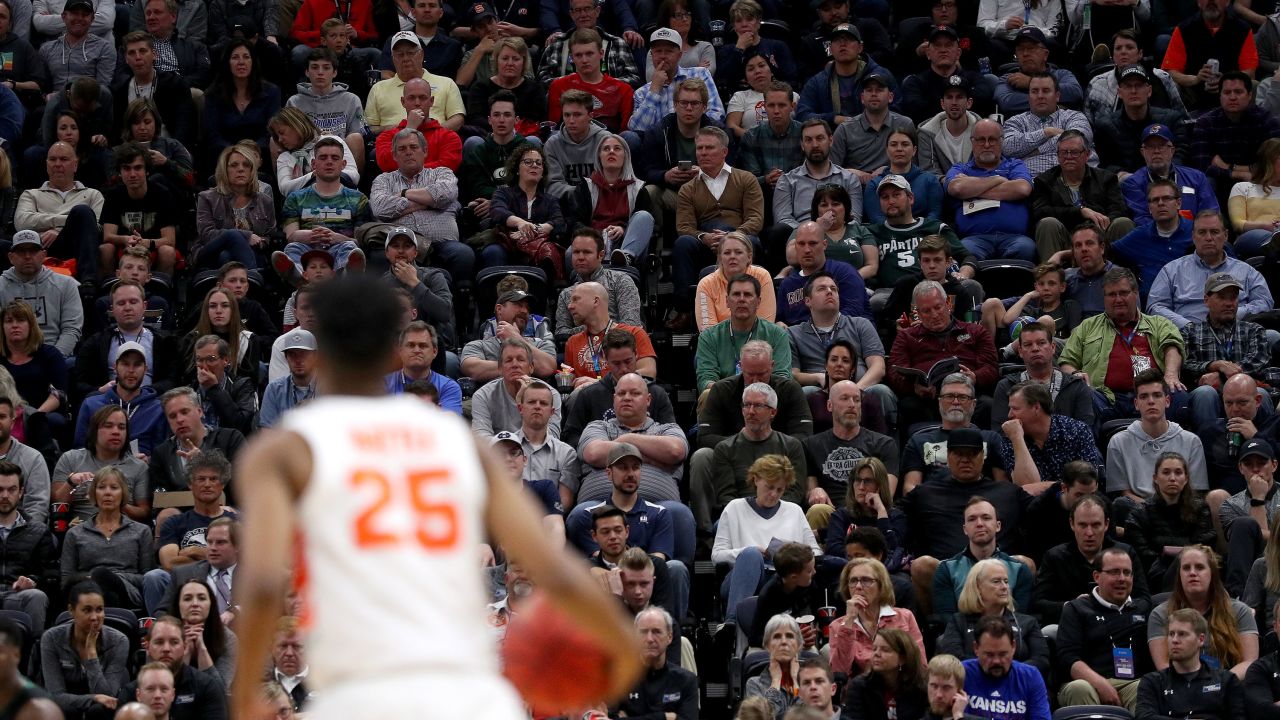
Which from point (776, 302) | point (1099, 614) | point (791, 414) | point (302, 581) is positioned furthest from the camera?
point (776, 302)

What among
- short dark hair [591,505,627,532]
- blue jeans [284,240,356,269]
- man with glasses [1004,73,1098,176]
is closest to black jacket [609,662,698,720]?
short dark hair [591,505,627,532]

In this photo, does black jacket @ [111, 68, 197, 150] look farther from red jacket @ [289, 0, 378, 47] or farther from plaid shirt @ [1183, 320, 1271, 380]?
plaid shirt @ [1183, 320, 1271, 380]

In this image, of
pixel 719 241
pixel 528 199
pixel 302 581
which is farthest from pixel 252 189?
pixel 302 581

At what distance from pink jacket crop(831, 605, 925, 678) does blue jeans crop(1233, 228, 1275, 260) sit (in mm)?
6684

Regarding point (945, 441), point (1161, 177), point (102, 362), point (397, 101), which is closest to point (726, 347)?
point (945, 441)

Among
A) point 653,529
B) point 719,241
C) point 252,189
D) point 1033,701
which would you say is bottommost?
point 1033,701

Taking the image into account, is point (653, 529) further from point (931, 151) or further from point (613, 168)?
point (931, 151)

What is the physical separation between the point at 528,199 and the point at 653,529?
15.1ft

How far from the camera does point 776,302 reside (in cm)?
1533

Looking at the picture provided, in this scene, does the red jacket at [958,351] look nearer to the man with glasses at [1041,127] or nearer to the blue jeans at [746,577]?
the blue jeans at [746,577]

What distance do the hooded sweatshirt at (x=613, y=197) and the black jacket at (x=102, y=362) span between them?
13.2 feet

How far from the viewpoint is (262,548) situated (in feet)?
11.3

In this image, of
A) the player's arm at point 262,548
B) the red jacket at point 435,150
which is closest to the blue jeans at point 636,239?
the red jacket at point 435,150

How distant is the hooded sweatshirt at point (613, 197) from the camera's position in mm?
16500
